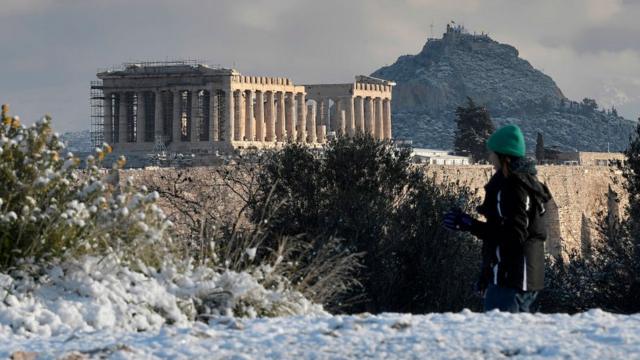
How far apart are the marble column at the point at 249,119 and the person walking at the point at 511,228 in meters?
62.9

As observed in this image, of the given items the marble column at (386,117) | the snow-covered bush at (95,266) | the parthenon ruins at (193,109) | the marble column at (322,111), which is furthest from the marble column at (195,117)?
the snow-covered bush at (95,266)

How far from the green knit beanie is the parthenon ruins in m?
57.4

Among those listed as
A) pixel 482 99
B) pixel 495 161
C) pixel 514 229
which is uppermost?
pixel 482 99

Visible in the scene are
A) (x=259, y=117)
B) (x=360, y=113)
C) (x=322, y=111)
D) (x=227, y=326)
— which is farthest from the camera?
(x=322, y=111)

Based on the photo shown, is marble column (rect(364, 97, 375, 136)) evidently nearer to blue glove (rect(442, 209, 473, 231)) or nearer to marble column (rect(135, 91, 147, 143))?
marble column (rect(135, 91, 147, 143))

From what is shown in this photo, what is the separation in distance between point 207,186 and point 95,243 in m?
20.7

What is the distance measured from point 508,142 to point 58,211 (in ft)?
8.94

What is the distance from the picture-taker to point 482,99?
181625 millimetres

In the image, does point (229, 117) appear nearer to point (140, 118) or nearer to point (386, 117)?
point (140, 118)

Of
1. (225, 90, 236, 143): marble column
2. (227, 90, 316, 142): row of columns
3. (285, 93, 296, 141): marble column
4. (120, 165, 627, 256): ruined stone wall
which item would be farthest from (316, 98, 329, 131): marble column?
(120, 165, 627, 256): ruined stone wall

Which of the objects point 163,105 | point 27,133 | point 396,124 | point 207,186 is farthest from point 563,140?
point 27,133

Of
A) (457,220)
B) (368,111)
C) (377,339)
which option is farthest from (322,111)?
(377,339)

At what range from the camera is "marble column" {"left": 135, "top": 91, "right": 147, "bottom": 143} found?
229 ft

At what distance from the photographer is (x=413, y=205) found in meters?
23.0
